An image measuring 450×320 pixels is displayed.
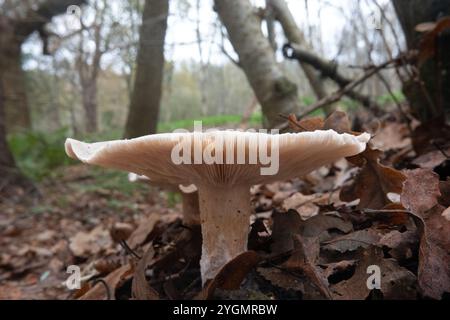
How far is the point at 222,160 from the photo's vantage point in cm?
109

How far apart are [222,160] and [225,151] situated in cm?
4

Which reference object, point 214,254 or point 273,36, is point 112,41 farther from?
point 214,254

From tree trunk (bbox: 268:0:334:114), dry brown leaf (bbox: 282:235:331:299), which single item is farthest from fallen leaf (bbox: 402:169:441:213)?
tree trunk (bbox: 268:0:334:114)

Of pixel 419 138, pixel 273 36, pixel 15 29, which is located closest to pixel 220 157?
pixel 419 138

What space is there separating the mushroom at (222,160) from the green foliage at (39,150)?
5404mm

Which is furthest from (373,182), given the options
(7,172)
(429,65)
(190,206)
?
(7,172)

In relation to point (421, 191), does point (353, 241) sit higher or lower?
lower

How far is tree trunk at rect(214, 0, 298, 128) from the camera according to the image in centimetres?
295

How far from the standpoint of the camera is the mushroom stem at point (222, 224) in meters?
1.26

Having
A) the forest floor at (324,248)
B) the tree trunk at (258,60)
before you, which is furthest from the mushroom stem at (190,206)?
the tree trunk at (258,60)

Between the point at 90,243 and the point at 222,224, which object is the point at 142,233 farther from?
the point at 90,243

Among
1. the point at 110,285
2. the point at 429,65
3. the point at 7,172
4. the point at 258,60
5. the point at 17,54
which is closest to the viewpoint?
the point at 110,285

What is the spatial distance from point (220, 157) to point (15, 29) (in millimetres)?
9824

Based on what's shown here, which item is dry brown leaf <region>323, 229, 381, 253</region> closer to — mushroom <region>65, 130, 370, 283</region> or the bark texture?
mushroom <region>65, 130, 370, 283</region>
